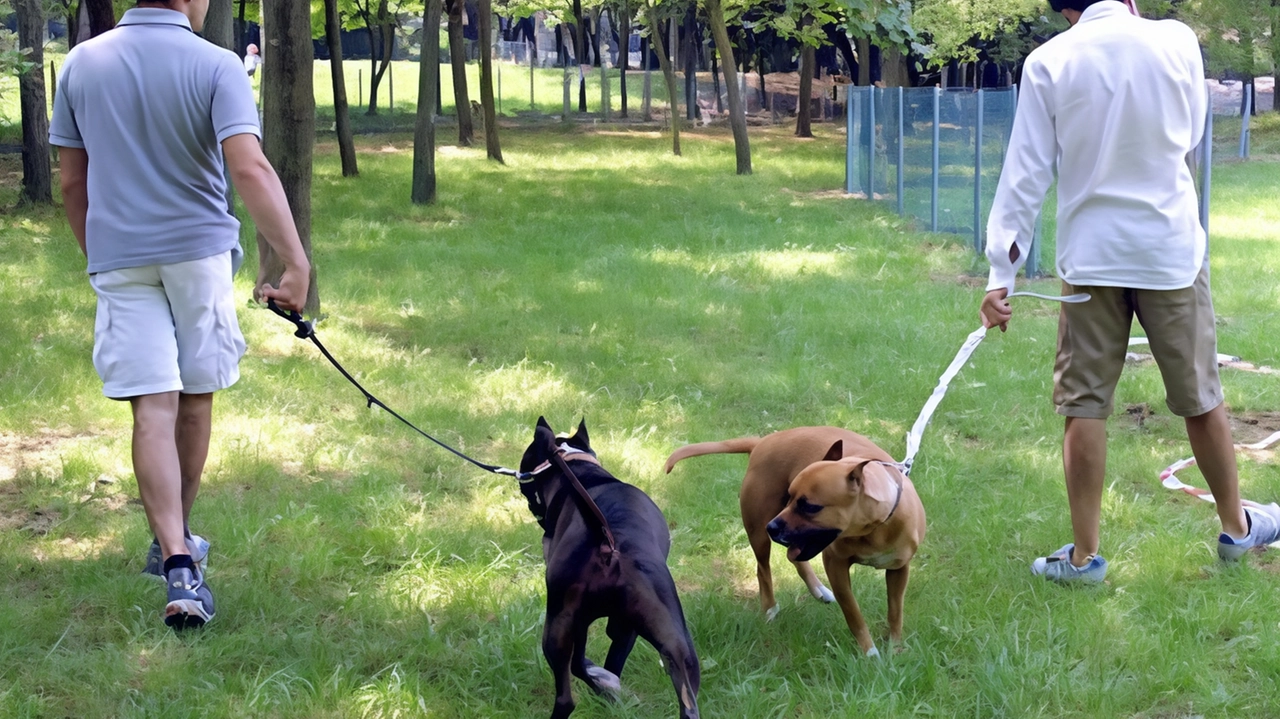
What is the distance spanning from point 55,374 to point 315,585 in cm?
347

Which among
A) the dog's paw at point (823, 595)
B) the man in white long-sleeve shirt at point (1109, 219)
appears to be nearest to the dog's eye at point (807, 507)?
the dog's paw at point (823, 595)

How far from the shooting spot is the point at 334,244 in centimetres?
1243

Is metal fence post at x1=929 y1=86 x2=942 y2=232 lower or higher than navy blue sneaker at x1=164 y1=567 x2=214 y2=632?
higher

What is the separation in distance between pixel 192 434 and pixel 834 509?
219 centimetres

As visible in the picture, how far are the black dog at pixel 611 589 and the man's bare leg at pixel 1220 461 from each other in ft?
6.97

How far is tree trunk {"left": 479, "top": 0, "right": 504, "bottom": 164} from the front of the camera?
21203 millimetres

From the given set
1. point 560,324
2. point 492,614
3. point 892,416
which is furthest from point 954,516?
point 560,324

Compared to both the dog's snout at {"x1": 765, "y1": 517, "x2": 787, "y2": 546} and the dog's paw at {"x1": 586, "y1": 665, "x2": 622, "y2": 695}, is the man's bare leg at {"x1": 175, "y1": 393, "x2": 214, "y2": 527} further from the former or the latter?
the dog's snout at {"x1": 765, "y1": 517, "x2": 787, "y2": 546}

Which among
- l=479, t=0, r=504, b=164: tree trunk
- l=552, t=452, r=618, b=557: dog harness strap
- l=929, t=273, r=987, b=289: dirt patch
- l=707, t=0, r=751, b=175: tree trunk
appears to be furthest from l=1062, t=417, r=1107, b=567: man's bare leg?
l=479, t=0, r=504, b=164: tree trunk

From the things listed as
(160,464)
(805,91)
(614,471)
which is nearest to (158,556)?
(160,464)

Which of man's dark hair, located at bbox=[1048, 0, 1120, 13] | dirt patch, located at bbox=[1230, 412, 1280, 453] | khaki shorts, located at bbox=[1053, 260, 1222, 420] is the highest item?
man's dark hair, located at bbox=[1048, 0, 1120, 13]

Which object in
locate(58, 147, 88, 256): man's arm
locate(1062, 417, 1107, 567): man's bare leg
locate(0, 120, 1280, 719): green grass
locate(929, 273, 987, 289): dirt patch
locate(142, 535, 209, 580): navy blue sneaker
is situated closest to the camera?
locate(0, 120, 1280, 719): green grass

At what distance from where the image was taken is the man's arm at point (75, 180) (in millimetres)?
4012

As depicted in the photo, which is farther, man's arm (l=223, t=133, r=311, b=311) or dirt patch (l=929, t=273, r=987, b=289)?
dirt patch (l=929, t=273, r=987, b=289)
